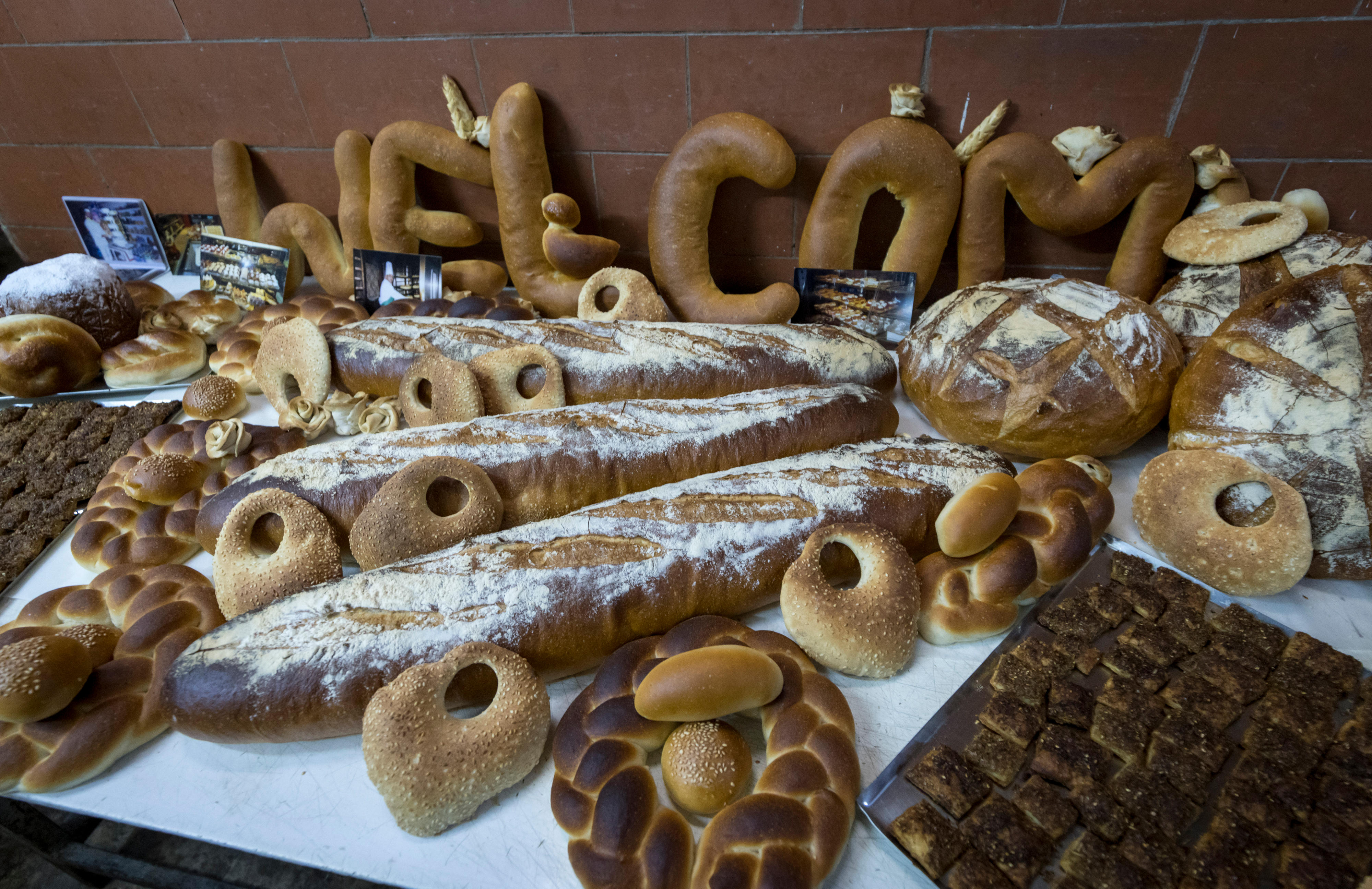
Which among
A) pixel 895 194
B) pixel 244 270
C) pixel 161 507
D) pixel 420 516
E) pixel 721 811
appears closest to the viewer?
pixel 721 811

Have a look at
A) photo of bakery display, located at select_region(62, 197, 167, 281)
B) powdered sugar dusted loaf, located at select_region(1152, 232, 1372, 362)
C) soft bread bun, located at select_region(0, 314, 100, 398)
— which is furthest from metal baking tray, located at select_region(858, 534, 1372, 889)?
photo of bakery display, located at select_region(62, 197, 167, 281)

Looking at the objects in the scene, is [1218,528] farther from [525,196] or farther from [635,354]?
[525,196]

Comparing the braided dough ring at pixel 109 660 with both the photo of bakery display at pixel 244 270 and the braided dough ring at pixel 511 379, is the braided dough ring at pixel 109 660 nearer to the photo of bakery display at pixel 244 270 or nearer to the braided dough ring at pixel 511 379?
the braided dough ring at pixel 511 379

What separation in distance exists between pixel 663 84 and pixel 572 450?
1.60 m

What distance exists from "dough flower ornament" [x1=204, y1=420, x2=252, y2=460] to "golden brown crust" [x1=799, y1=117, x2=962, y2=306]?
2016 mm

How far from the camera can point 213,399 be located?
203 cm

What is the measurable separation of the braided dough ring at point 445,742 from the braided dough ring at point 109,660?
51 centimetres

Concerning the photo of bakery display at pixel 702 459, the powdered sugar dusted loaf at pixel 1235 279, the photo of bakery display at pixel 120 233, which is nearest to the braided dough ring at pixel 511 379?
the photo of bakery display at pixel 702 459

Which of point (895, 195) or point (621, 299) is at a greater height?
point (895, 195)

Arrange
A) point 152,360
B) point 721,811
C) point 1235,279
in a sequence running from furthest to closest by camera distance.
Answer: point 152,360, point 1235,279, point 721,811

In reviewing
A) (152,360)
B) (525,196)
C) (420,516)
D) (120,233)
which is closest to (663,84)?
(525,196)

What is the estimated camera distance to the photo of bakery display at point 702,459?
1.04 metres

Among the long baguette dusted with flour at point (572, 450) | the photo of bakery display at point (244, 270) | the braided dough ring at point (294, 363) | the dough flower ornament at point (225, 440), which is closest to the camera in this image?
the long baguette dusted with flour at point (572, 450)

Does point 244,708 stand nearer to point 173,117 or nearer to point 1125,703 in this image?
point 1125,703
